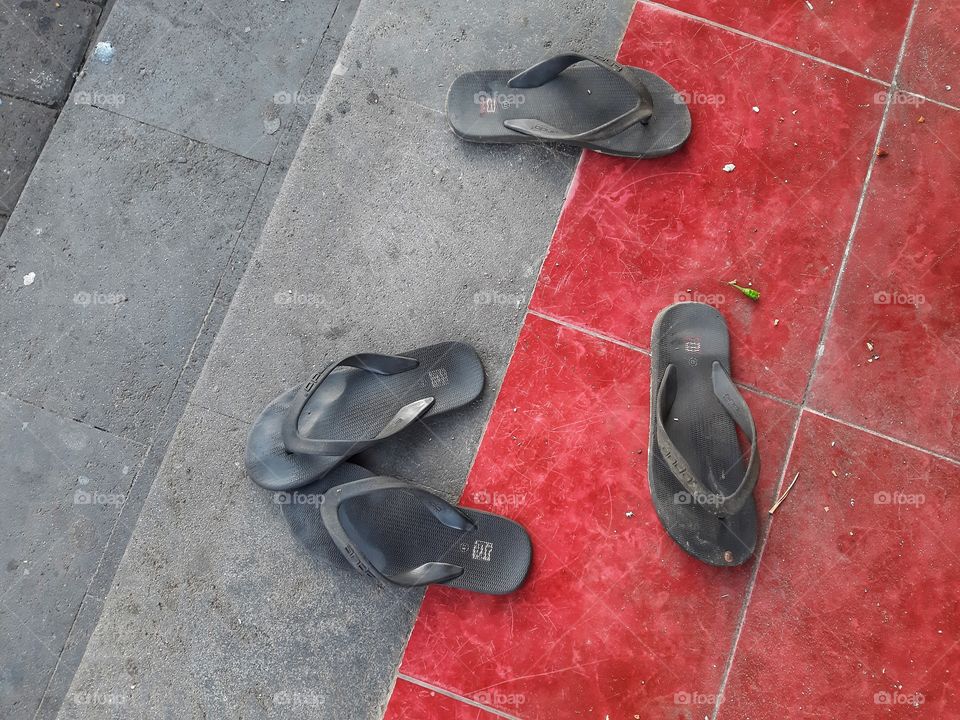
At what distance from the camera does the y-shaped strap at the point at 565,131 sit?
10.1 feet

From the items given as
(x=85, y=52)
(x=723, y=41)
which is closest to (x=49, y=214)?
(x=85, y=52)

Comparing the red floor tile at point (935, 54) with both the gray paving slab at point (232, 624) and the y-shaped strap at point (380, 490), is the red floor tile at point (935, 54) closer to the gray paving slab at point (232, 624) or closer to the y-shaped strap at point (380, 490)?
the y-shaped strap at point (380, 490)

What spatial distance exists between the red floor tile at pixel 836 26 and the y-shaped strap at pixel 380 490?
271 centimetres

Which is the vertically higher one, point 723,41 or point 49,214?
point 723,41

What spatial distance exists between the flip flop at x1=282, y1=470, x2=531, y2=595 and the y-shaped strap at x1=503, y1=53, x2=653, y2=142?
1735 mm

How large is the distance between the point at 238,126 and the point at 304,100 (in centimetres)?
35

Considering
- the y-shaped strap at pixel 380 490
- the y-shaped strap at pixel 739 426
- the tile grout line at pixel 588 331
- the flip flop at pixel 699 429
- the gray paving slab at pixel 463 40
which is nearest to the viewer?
the y-shaped strap at pixel 739 426

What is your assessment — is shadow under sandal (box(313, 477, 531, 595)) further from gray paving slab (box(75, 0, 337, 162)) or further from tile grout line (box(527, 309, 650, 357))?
gray paving slab (box(75, 0, 337, 162))

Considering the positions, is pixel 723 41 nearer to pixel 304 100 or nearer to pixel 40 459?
pixel 304 100

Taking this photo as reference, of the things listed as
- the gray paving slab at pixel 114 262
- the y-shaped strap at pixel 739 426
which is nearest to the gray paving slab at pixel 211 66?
the gray paving slab at pixel 114 262

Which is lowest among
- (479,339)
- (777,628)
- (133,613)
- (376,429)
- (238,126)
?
(133,613)

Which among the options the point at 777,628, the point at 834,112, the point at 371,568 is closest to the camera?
the point at 371,568

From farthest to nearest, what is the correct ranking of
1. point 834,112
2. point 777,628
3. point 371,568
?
point 834,112
point 777,628
point 371,568

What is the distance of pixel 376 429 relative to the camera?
3.13 meters
